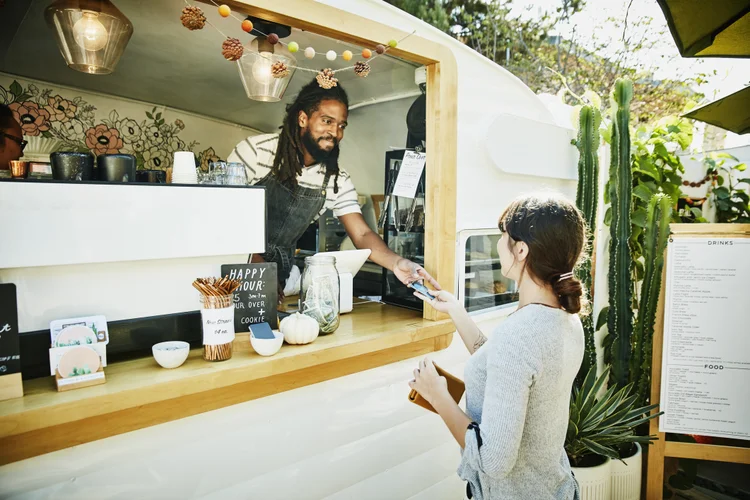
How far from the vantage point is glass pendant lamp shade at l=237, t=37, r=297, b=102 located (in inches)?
78.3

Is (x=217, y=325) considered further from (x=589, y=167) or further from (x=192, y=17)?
(x=589, y=167)

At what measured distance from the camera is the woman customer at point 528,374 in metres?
1.31

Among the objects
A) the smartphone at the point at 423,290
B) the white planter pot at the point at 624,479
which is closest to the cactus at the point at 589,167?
the white planter pot at the point at 624,479

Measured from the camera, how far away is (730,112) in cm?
276

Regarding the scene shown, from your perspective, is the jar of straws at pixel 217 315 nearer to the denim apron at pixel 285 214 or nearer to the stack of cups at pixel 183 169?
the stack of cups at pixel 183 169

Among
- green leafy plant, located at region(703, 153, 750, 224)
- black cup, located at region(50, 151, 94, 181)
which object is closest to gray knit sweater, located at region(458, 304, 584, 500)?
black cup, located at region(50, 151, 94, 181)

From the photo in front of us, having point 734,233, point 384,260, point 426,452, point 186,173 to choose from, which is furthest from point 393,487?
point 734,233

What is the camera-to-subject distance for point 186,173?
1657 millimetres

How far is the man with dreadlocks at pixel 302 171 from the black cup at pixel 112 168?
1.37 metres

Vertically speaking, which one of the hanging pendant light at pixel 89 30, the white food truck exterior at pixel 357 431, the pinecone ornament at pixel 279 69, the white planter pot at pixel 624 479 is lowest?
the white planter pot at pixel 624 479

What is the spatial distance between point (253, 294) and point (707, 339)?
2554 mm

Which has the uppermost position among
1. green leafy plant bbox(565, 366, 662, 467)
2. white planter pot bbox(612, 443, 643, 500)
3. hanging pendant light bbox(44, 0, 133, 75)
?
hanging pendant light bbox(44, 0, 133, 75)

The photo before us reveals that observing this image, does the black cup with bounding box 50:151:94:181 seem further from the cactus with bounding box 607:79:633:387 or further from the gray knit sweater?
the cactus with bounding box 607:79:633:387

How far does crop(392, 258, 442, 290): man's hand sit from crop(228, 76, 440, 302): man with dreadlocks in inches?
19.4
